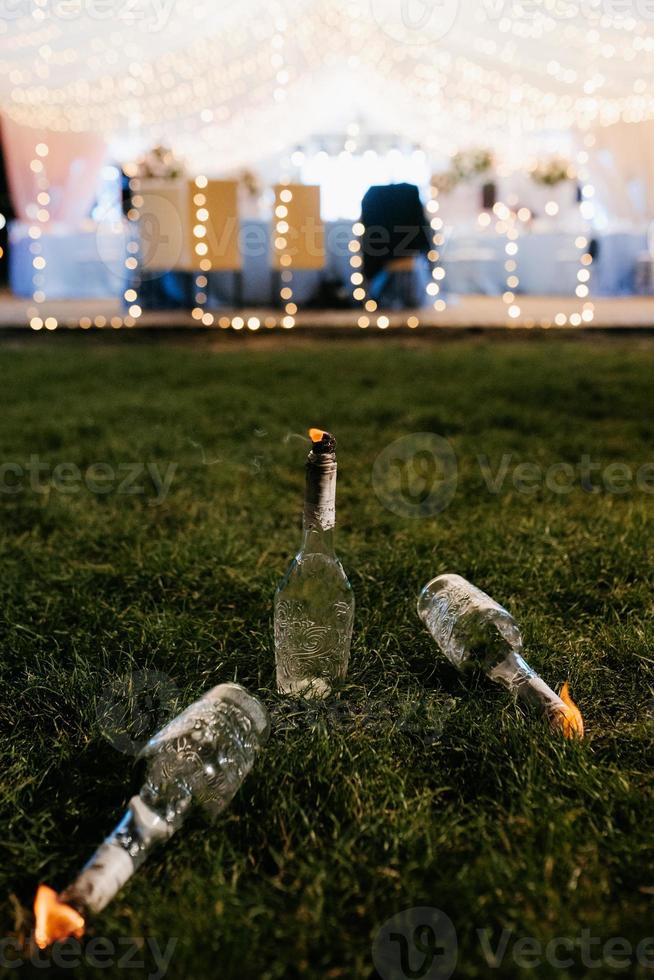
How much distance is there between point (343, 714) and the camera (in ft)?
3.91

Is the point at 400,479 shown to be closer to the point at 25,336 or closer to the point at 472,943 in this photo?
the point at 472,943

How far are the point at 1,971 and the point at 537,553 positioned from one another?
4.10ft

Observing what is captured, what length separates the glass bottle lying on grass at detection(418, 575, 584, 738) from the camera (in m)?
1.17

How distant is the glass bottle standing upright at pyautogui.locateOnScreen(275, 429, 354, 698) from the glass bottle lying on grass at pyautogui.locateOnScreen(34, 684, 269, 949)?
17 cm

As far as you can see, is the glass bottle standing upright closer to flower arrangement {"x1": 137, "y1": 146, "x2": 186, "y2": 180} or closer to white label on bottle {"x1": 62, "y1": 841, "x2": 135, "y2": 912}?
white label on bottle {"x1": 62, "y1": 841, "x2": 135, "y2": 912}

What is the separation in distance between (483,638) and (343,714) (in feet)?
0.82

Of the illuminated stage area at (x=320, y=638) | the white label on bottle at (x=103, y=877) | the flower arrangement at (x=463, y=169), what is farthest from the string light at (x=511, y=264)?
the white label on bottle at (x=103, y=877)

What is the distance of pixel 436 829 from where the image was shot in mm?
945

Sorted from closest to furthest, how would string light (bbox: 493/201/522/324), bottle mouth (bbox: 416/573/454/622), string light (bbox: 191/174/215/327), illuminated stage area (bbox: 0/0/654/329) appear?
bottle mouth (bbox: 416/573/454/622) → string light (bbox: 191/174/215/327) → illuminated stage area (bbox: 0/0/654/329) → string light (bbox: 493/201/522/324)

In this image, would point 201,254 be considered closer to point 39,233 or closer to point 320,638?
point 39,233

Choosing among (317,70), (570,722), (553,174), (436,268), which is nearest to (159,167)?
(436,268)

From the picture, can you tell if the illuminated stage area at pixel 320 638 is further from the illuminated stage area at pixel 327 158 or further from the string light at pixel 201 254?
the illuminated stage area at pixel 327 158

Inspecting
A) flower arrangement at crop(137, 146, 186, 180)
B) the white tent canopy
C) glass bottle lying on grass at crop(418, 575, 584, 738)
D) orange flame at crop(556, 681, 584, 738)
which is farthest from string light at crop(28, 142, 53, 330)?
orange flame at crop(556, 681, 584, 738)

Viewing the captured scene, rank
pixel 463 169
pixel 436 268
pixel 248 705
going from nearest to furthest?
pixel 248 705 < pixel 436 268 < pixel 463 169
